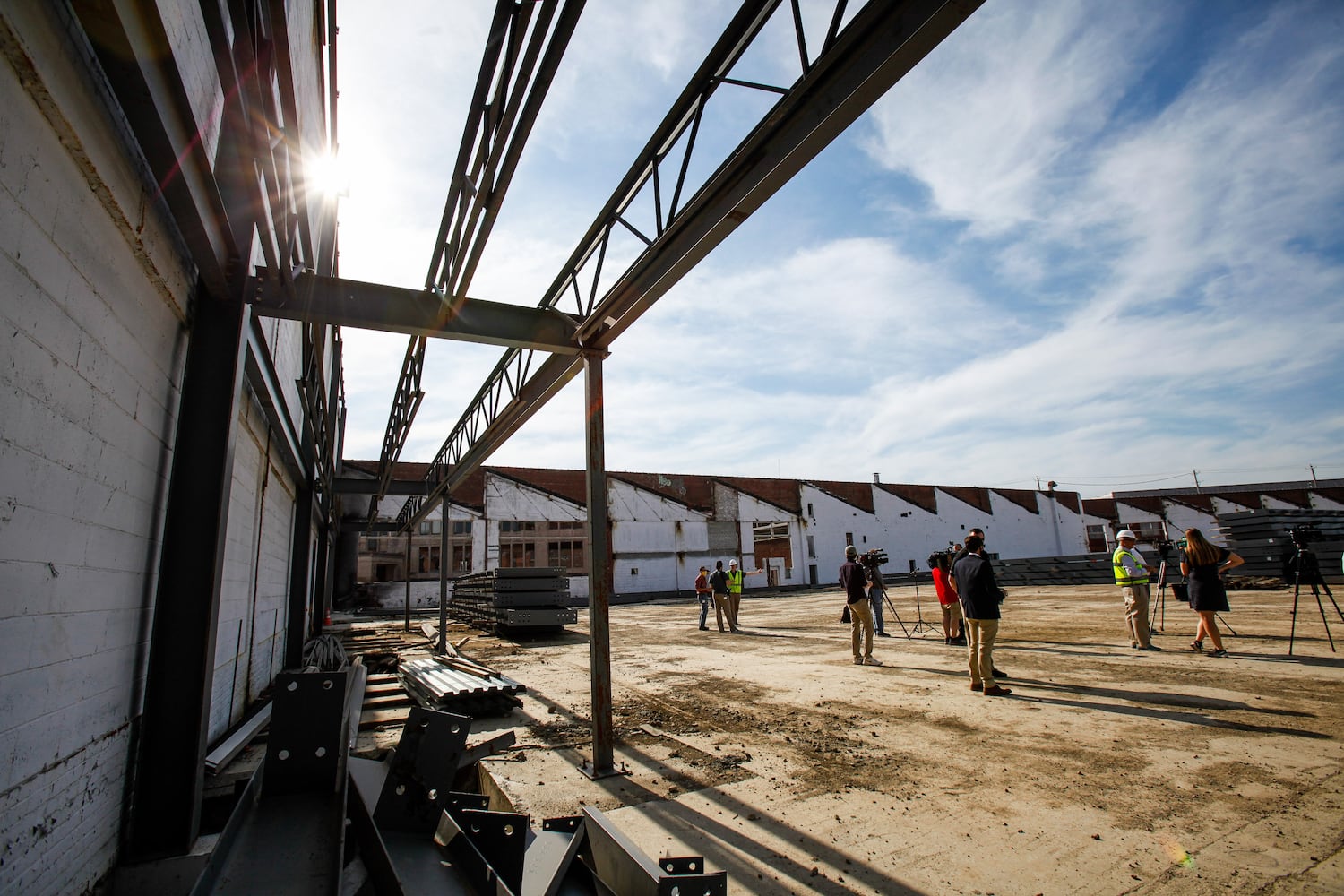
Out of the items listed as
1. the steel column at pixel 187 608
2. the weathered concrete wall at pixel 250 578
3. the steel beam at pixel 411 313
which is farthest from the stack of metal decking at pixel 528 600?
the steel column at pixel 187 608

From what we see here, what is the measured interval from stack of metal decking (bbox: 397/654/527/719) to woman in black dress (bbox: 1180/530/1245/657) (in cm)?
878

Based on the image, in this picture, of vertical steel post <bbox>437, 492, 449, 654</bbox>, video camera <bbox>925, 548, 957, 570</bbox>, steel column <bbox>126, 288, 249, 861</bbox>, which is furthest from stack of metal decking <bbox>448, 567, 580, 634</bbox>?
steel column <bbox>126, 288, 249, 861</bbox>

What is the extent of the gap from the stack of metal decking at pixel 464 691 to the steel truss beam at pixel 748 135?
A: 3.56 metres

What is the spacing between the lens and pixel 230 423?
3.72 meters

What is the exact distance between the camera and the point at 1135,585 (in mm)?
8492

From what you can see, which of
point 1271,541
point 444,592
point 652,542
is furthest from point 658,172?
point 652,542

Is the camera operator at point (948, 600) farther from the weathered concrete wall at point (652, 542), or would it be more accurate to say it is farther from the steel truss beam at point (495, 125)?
the weathered concrete wall at point (652, 542)

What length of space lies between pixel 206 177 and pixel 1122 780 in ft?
21.1

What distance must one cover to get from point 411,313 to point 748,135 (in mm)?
3494

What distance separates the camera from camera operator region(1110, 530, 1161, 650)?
845cm

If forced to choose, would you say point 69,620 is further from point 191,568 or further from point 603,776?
point 603,776

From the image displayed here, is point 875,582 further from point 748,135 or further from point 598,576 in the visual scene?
point 748,135

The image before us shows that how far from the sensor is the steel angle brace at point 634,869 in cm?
190

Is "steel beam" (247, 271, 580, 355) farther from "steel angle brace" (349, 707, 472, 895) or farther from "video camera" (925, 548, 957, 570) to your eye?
"video camera" (925, 548, 957, 570)
